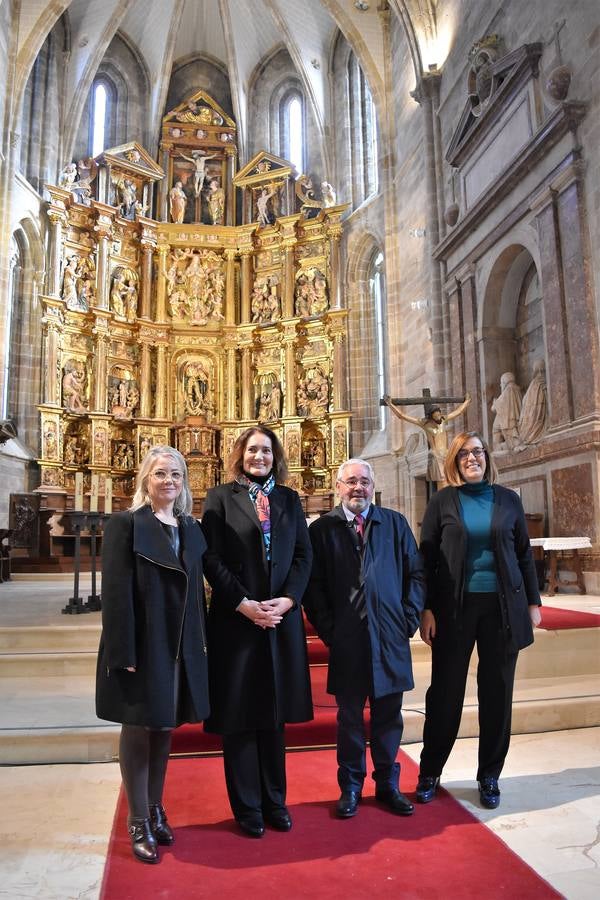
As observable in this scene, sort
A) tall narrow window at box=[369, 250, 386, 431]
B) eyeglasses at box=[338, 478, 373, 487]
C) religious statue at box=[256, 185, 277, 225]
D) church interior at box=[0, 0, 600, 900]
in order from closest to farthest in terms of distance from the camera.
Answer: eyeglasses at box=[338, 478, 373, 487] < church interior at box=[0, 0, 600, 900] < tall narrow window at box=[369, 250, 386, 431] < religious statue at box=[256, 185, 277, 225]

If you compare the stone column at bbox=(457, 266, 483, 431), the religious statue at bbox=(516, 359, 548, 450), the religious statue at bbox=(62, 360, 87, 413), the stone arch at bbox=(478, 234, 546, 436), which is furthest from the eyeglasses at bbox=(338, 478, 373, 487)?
the religious statue at bbox=(62, 360, 87, 413)

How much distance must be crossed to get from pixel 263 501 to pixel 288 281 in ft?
48.9

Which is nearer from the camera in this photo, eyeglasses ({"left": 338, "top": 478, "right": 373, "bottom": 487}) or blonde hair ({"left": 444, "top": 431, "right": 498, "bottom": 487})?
eyeglasses ({"left": 338, "top": 478, "right": 373, "bottom": 487})

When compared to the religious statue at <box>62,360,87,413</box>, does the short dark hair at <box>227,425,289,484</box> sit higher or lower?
lower

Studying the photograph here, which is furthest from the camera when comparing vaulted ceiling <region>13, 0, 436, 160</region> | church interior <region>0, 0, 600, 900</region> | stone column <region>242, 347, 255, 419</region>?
stone column <region>242, 347, 255, 419</region>

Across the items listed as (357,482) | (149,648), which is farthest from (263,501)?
(149,648)

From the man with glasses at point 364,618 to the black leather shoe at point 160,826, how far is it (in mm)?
656

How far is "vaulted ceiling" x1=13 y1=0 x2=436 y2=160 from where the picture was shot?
15438 millimetres

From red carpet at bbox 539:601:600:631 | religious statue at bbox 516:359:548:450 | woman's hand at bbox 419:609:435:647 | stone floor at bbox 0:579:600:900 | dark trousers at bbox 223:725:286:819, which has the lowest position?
stone floor at bbox 0:579:600:900

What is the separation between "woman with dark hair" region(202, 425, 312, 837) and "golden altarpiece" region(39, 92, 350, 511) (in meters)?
12.8

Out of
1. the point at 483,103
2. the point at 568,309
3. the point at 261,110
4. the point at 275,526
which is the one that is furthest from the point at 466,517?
the point at 261,110

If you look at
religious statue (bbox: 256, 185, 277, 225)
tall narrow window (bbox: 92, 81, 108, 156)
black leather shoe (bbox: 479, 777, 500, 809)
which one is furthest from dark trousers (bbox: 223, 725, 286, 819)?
tall narrow window (bbox: 92, 81, 108, 156)

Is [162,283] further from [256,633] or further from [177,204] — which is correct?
[256,633]

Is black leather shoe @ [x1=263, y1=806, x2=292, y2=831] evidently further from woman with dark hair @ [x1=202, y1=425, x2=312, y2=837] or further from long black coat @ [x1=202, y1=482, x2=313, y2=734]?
long black coat @ [x1=202, y1=482, x2=313, y2=734]
